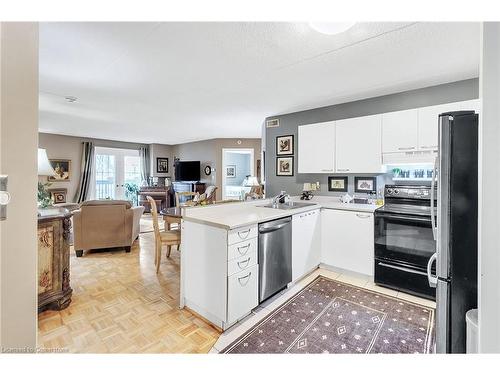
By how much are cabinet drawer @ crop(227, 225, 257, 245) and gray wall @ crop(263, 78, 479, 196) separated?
191cm

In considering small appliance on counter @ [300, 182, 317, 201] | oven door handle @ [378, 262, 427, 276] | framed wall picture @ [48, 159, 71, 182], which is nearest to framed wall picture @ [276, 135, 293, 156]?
small appliance on counter @ [300, 182, 317, 201]

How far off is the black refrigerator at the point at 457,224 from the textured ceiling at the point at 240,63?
0.88 metres

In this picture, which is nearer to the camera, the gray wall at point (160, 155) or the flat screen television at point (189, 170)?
the flat screen television at point (189, 170)

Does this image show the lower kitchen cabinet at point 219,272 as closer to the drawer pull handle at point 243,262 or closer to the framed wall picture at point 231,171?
the drawer pull handle at point 243,262

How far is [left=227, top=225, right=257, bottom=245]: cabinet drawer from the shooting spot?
1850mm

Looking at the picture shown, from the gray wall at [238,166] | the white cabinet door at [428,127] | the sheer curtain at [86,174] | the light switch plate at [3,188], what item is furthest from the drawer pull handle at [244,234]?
the gray wall at [238,166]

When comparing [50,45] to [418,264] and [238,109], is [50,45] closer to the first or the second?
[238,109]

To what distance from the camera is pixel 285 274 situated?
8.10 feet

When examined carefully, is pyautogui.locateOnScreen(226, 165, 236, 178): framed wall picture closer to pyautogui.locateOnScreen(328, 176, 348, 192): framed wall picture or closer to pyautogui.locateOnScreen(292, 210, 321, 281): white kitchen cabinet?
pyautogui.locateOnScreen(328, 176, 348, 192): framed wall picture

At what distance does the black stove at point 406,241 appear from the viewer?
234 centimetres

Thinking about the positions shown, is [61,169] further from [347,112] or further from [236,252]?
[347,112]

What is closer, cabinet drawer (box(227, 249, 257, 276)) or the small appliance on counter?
cabinet drawer (box(227, 249, 257, 276))
